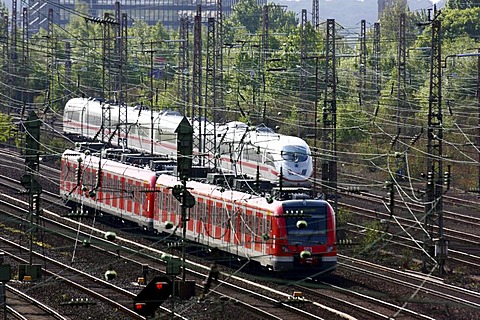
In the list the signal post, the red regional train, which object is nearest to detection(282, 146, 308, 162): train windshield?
the red regional train

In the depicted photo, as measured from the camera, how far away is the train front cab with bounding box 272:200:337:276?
32188 millimetres

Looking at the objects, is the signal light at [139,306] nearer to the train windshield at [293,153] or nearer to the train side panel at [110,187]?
the train side panel at [110,187]

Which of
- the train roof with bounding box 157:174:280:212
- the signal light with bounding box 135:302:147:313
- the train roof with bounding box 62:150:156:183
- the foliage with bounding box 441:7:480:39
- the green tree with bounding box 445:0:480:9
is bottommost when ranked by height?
the train roof with bounding box 62:150:156:183

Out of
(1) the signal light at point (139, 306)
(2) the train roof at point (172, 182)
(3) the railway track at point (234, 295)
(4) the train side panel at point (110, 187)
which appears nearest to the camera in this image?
(1) the signal light at point (139, 306)

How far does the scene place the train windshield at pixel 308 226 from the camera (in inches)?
1275

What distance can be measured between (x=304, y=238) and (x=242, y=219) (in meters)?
Result: 2.25

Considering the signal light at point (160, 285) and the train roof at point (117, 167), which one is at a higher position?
the signal light at point (160, 285)

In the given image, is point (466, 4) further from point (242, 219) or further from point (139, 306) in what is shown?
point (139, 306)

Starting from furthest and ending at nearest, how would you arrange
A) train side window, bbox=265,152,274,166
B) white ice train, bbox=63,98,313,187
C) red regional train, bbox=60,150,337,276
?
train side window, bbox=265,152,274,166 → white ice train, bbox=63,98,313,187 → red regional train, bbox=60,150,337,276

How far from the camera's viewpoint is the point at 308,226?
3266cm

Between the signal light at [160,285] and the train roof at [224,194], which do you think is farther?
the train roof at [224,194]

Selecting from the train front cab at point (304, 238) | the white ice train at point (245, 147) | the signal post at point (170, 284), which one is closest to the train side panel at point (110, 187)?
the white ice train at point (245, 147)

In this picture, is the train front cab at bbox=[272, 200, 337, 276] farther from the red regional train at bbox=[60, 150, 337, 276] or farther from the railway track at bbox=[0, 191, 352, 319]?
the railway track at bbox=[0, 191, 352, 319]

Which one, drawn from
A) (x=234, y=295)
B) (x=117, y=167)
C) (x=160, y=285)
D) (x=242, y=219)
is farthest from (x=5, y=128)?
(x=160, y=285)
